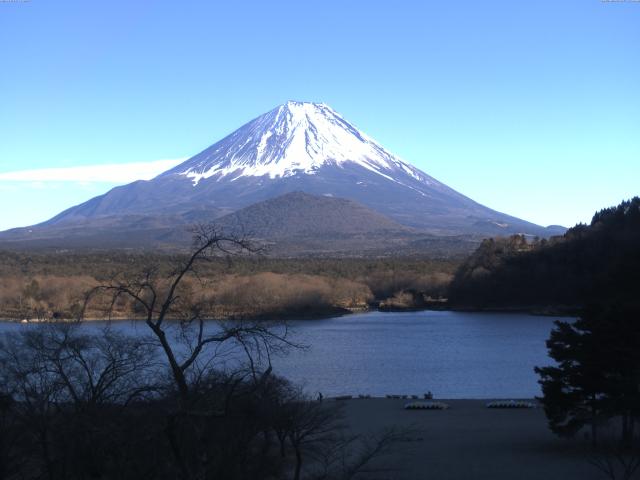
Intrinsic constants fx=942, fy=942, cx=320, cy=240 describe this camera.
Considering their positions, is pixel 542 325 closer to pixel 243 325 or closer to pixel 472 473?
pixel 472 473

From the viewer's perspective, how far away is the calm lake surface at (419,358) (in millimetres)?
26469

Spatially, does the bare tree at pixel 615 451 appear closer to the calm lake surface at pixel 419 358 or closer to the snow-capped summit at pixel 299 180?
the calm lake surface at pixel 419 358

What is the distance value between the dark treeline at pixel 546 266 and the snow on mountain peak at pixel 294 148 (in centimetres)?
10583

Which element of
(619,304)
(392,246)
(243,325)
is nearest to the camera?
(243,325)

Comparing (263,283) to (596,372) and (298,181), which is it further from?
(298,181)

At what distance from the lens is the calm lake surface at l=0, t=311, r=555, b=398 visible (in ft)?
86.8

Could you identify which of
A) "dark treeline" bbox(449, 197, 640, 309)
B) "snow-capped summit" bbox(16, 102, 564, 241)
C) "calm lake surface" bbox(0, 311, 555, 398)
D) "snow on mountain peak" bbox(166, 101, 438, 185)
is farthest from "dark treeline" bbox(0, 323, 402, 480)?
"snow on mountain peak" bbox(166, 101, 438, 185)

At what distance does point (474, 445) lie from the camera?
16.7m

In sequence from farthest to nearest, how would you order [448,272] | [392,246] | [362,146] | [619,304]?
1. [362,146]
2. [392,246]
3. [448,272]
4. [619,304]

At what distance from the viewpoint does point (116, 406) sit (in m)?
8.01

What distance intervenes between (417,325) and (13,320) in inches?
830

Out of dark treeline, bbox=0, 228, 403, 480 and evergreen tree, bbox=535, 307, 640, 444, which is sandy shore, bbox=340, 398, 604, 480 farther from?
dark treeline, bbox=0, 228, 403, 480

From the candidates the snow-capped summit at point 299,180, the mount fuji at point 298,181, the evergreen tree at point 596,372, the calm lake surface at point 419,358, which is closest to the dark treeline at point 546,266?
the calm lake surface at point 419,358

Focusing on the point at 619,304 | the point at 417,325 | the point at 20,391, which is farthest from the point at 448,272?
the point at 20,391
